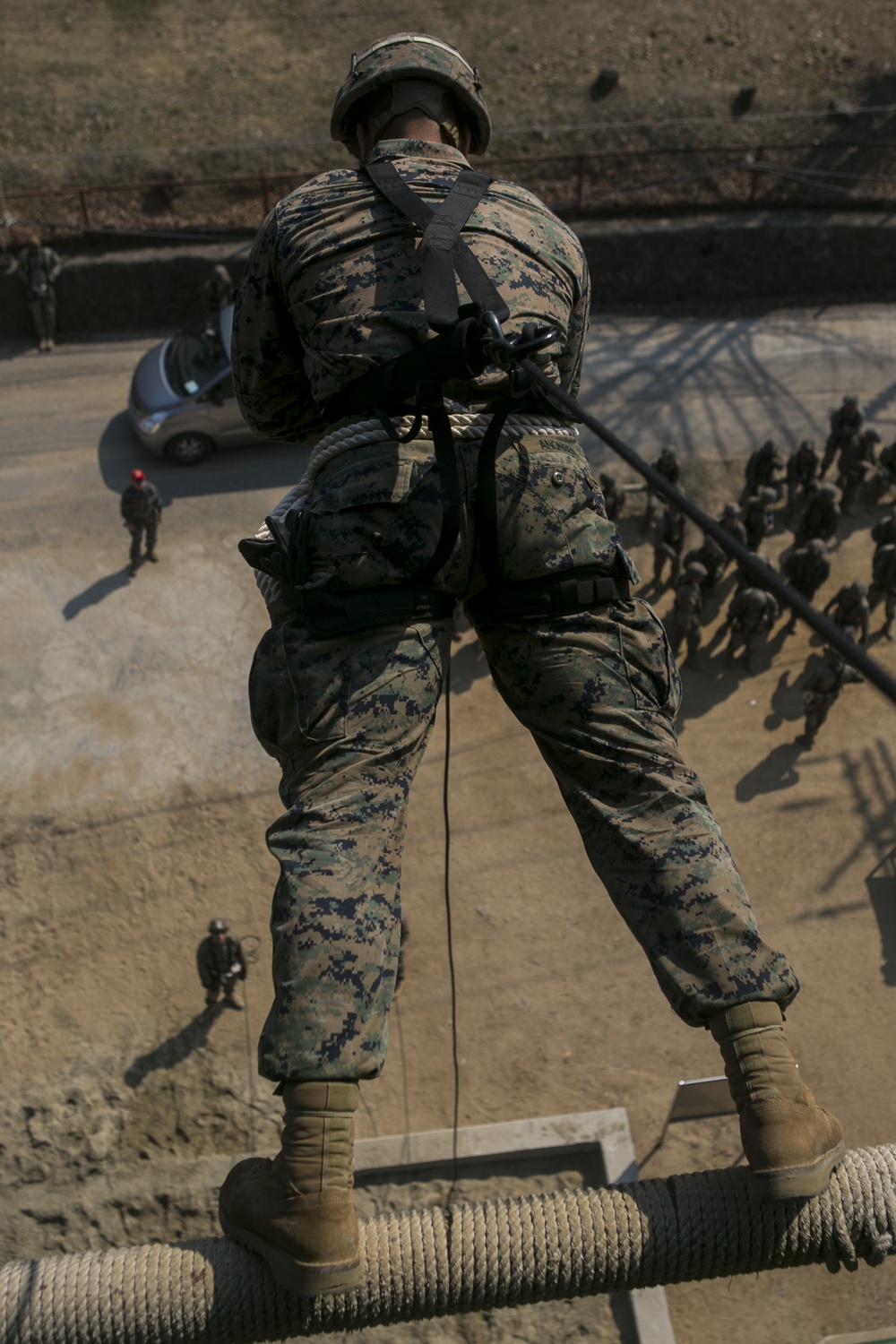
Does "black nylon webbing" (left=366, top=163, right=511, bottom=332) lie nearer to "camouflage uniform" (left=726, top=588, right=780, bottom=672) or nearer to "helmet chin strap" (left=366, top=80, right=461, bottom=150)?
"helmet chin strap" (left=366, top=80, right=461, bottom=150)

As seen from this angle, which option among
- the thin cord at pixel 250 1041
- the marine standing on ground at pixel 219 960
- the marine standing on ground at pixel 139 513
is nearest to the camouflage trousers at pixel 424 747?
the thin cord at pixel 250 1041

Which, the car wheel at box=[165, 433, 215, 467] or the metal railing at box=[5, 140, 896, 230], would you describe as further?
the metal railing at box=[5, 140, 896, 230]

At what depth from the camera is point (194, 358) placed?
1711cm

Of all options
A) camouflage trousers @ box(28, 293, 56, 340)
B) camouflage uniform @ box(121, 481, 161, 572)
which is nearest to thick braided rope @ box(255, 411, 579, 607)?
camouflage uniform @ box(121, 481, 161, 572)

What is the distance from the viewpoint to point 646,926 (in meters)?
3.68

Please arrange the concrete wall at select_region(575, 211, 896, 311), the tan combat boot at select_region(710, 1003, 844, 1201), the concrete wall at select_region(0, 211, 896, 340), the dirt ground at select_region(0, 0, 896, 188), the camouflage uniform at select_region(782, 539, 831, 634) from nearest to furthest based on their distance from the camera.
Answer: the tan combat boot at select_region(710, 1003, 844, 1201) < the camouflage uniform at select_region(782, 539, 831, 634) < the concrete wall at select_region(0, 211, 896, 340) < the concrete wall at select_region(575, 211, 896, 311) < the dirt ground at select_region(0, 0, 896, 188)

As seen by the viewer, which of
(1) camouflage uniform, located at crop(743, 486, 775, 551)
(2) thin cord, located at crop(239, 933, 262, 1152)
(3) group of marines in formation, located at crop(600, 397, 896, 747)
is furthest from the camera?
(1) camouflage uniform, located at crop(743, 486, 775, 551)

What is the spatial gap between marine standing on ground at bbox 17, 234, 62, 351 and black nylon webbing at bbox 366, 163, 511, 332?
16.1m

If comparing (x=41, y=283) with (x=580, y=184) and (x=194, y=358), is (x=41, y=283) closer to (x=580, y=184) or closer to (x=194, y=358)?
(x=194, y=358)

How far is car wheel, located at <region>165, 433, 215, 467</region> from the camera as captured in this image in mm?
16938

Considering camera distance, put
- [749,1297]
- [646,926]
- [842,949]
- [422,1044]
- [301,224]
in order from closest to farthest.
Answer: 1. [646,926]
2. [301,224]
3. [749,1297]
4. [422,1044]
5. [842,949]

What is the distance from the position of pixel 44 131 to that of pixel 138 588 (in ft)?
35.2

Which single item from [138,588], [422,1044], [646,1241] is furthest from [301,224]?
[138,588]

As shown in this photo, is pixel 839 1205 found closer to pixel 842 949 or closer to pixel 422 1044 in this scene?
pixel 422 1044
